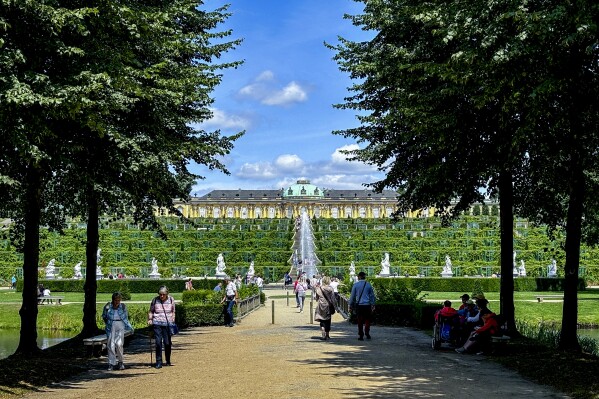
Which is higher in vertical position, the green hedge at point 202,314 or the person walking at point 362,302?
the person walking at point 362,302

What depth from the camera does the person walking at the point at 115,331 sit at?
494 inches

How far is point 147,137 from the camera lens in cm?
1335

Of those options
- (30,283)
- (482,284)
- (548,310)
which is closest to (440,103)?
(30,283)

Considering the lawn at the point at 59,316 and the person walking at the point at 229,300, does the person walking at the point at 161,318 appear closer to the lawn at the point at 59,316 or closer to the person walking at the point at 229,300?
the person walking at the point at 229,300

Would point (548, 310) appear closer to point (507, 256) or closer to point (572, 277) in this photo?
point (507, 256)

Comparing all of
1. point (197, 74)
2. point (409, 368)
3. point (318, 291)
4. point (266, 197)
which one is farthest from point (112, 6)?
point (266, 197)

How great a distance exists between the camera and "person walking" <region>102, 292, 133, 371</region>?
12.5 meters

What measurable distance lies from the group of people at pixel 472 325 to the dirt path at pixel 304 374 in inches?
18.0

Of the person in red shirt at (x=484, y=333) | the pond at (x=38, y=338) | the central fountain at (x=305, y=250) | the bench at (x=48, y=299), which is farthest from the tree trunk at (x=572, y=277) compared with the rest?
the central fountain at (x=305, y=250)

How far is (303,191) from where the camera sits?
167250 mm

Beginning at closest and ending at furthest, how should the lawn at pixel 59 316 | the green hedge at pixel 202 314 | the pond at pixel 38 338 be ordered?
the pond at pixel 38 338 → the green hedge at pixel 202 314 → the lawn at pixel 59 316

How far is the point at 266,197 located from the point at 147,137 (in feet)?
509

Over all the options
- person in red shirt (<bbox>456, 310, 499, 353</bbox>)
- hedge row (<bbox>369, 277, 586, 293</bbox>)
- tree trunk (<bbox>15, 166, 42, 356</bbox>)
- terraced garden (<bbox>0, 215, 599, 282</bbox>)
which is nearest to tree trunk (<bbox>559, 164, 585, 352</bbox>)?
A: person in red shirt (<bbox>456, 310, 499, 353</bbox>)

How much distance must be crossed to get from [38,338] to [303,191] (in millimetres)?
144423
